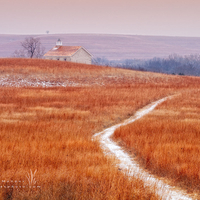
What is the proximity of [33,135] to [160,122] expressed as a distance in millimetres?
6981

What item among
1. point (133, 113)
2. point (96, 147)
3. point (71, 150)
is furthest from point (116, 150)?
point (133, 113)

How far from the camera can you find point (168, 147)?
10.6 meters

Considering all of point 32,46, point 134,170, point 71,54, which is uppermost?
point 32,46

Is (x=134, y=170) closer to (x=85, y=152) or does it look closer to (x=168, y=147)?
(x=85, y=152)

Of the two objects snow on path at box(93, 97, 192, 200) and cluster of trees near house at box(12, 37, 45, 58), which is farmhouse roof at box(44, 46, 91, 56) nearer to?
cluster of trees near house at box(12, 37, 45, 58)

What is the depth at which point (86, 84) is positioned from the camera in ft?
150

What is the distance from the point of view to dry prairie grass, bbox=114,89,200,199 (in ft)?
26.1

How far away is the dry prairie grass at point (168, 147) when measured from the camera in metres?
7.95

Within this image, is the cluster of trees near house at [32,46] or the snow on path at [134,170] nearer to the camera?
the snow on path at [134,170]

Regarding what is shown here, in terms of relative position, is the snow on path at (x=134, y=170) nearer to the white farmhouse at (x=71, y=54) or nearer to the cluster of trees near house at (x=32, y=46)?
the white farmhouse at (x=71, y=54)

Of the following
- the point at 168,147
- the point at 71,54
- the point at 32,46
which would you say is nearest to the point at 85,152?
the point at 168,147

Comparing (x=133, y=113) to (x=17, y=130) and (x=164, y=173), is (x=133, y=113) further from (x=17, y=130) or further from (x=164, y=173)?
(x=164, y=173)

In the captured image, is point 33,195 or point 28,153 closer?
point 33,195

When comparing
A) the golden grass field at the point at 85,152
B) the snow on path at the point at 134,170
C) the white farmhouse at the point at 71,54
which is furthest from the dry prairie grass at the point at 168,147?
the white farmhouse at the point at 71,54
